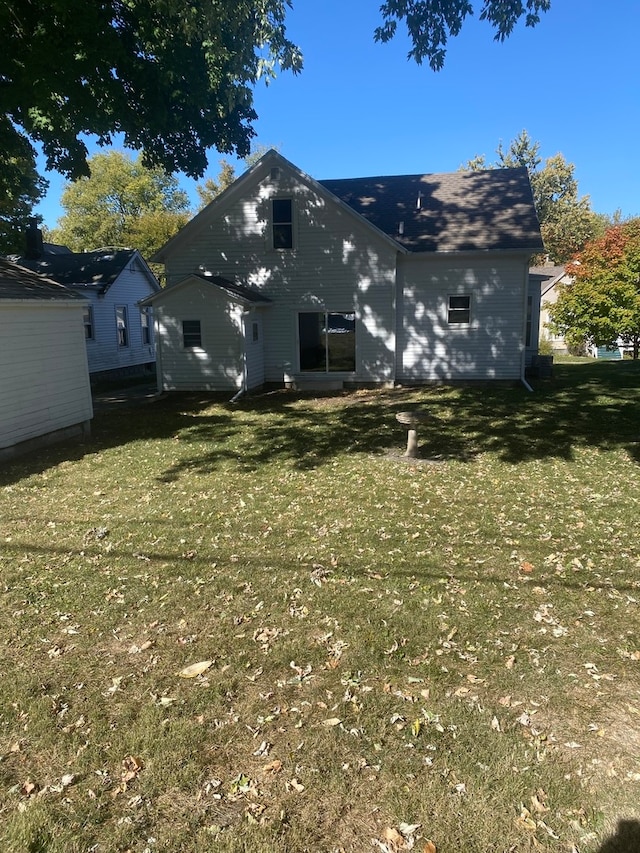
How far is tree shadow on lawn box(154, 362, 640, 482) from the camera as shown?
30.5ft

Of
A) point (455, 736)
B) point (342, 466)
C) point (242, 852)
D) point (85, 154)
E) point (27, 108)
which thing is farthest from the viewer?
point (85, 154)

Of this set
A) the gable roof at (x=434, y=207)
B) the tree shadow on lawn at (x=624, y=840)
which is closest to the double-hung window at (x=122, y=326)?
the gable roof at (x=434, y=207)

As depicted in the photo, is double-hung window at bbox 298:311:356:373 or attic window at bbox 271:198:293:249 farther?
double-hung window at bbox 298:311:356:373

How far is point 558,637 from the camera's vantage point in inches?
158

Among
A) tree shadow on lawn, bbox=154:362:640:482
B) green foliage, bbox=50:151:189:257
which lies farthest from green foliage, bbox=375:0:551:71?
green foliage, bbox=50:151:189:257

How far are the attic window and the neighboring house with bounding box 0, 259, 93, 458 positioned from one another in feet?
23.8

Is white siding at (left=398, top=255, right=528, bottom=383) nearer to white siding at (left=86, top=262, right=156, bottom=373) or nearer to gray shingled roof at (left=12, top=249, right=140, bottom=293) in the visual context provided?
white siding at (left=86, top=262, right=156, bottom=373)

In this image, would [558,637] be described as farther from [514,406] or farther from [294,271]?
[294,271]

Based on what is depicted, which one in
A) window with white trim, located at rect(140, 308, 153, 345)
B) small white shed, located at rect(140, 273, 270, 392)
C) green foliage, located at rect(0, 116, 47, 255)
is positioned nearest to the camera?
green foliage, located at rect(0, 116, 47, 255)

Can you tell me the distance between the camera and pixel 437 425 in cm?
1130

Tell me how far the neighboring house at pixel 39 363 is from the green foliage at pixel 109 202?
3686 centimetres

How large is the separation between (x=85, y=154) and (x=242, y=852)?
16975 mm

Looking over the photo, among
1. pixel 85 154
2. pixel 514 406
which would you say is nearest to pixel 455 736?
pixel 514 406

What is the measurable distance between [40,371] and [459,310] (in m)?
11.5
